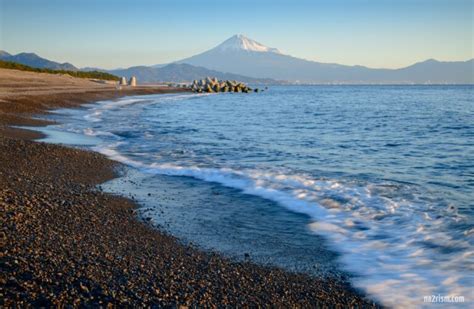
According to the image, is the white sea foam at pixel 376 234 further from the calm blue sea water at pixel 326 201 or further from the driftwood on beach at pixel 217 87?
the driftwood on beach at pixel 217 87

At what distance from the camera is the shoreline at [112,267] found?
182 inches

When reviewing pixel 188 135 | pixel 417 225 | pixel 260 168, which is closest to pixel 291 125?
pixel 188 135

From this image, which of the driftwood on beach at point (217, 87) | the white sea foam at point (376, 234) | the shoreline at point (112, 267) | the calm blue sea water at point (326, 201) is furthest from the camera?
the driftwood on beach at point (217, 87)

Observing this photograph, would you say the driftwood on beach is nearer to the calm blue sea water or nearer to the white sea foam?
the calm blue sea water

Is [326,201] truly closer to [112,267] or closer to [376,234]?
[376,234]

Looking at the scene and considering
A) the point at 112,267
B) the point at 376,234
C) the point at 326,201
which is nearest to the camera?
the point at 112,267

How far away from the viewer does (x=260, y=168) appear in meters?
12.9

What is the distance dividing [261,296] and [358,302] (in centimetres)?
111

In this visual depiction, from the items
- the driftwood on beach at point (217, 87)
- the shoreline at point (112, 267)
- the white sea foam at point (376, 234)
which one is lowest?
the white sea foam at point (376, 234)

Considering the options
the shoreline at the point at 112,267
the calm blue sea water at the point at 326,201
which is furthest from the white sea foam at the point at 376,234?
the shoreline at the point at 112,267

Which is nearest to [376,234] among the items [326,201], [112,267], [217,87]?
[326,201]

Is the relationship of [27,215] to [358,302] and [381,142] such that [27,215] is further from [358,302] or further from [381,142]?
[381,142]

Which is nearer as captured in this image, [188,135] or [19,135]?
[19,135]

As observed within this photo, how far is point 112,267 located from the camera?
17.4 ft
